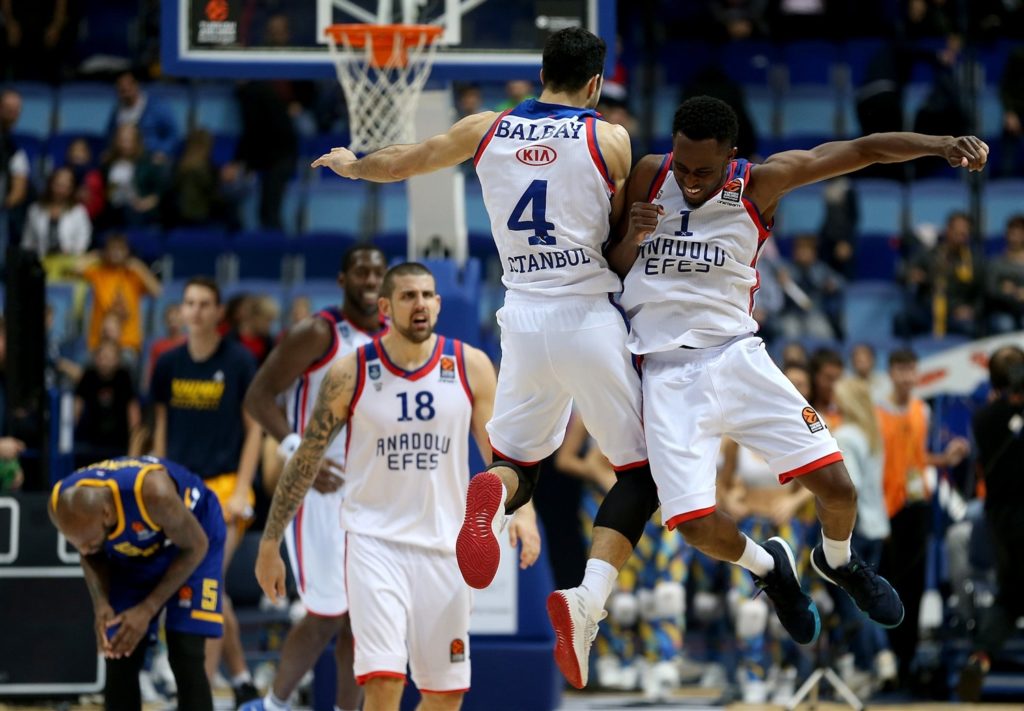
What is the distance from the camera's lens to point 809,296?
13.8 metres

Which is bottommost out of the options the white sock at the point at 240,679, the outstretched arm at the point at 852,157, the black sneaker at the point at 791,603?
the white sock at the point at 240,679

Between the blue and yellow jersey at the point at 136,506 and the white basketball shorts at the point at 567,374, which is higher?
the white basketball shorts at the point at 567,374

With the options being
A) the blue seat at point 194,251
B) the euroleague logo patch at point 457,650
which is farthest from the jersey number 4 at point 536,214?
the blue seat at point 194,251

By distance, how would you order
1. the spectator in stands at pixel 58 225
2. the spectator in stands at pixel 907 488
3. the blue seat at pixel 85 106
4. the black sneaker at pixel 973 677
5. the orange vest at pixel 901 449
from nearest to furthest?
the black sneaker at pixel 973 677
the spectator in stands at pixel 907 488
the orange vest at pixel 901 449
the spectator in stands at pixel 58 225
the blue seat at pixel 85 106

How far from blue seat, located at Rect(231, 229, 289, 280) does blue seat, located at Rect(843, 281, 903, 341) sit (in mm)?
5067

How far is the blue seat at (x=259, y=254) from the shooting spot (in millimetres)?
15000

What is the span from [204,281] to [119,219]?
5.81 meters

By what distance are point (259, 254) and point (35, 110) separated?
11.0ft

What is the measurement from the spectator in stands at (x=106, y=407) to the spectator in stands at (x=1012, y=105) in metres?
8.36

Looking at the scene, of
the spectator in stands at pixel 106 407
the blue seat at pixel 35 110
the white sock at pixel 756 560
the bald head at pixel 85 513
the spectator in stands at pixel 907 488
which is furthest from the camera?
the blue seat at pixel 35 110

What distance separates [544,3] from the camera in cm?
945

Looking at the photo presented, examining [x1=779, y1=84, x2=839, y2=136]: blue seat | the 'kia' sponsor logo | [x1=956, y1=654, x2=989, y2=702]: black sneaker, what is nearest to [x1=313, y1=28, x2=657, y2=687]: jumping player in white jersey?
the 'kia' sponsor logo

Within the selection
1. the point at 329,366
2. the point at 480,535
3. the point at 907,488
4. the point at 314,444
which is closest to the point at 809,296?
the point at 907,488

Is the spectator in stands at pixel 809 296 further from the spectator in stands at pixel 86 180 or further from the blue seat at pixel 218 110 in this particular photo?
the spectator in stands at pixel 86 180
